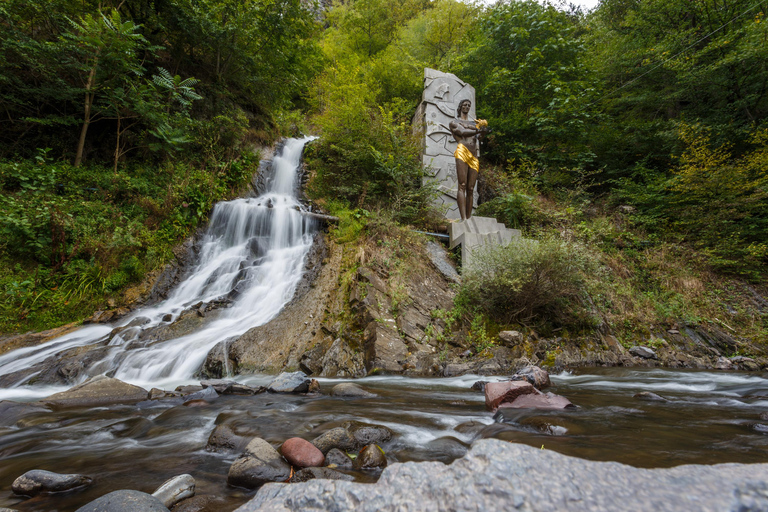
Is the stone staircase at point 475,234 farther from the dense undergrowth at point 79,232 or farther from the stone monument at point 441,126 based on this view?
the dense undergrowth at point 79,232

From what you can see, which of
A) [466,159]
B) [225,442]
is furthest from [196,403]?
[466,159]

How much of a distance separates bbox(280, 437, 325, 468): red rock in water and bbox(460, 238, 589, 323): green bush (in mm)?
4279

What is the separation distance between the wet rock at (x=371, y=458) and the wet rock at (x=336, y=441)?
0.16 m

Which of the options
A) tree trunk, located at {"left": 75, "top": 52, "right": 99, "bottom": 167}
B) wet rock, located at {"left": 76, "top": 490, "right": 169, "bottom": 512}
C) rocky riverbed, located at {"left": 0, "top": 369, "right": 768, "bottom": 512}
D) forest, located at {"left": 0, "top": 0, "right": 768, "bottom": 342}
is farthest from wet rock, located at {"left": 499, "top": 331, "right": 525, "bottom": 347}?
tree trunk, located at {"left": 75, "top": 52, "right": 99, "bottom": 167}

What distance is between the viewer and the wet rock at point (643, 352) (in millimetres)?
5789

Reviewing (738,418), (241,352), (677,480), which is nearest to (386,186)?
(241,352)

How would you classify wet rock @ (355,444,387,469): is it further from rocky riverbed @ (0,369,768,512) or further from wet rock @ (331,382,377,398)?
wet rock @ (331,382,377,398)

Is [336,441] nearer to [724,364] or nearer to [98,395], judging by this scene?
[98,395]

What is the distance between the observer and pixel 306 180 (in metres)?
11.3

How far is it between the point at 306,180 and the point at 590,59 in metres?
12.2

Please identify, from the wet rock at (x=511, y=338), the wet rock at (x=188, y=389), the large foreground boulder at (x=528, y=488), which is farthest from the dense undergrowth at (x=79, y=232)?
the wet rock at (x=511, y=338)

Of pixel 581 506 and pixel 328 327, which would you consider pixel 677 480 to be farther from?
pixel 328 327

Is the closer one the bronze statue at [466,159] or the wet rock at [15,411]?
the wet rock at [15,411]

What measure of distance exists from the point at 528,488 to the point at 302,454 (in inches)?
58.5
